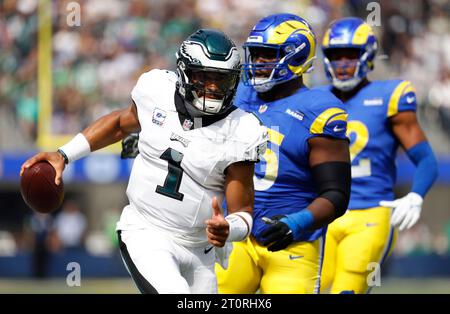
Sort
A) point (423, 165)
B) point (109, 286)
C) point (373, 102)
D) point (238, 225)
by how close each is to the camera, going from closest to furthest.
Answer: point (238, 225), point (423, 165), point (373, 102), point (109, 286)

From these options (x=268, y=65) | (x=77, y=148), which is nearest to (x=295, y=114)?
(x=268, y=65)

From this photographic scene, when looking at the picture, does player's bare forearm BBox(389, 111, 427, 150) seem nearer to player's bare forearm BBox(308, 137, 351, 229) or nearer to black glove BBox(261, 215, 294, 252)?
player's bare forearm BBox(308, 137, 351, 229)

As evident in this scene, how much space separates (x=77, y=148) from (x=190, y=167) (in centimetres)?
66

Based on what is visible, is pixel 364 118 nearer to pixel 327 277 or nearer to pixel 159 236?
pixel 327 277

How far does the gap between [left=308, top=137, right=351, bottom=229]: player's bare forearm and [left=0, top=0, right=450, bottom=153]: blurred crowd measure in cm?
851

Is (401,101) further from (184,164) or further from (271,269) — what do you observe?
(184,164)

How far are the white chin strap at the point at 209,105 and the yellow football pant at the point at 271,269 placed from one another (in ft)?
2.92

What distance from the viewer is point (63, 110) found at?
13250 mm

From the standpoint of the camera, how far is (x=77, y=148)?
4.45m

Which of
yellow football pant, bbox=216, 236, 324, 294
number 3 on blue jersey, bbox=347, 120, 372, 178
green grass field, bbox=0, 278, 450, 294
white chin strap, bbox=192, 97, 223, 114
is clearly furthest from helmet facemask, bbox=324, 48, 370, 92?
green grass field, bbox=0, 278, 450, 294

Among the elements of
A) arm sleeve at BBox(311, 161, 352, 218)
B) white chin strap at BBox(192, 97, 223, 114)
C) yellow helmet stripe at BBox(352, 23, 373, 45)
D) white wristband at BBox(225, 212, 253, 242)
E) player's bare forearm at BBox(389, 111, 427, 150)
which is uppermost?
yellow helmet stripe at BBox(352, 23, 373, 45)

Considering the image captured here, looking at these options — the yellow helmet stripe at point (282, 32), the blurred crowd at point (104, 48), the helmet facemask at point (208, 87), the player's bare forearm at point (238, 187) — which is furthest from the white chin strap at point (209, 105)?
the blurred crowd at point (104, 48)

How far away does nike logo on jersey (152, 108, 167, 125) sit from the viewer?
4.18 metres
